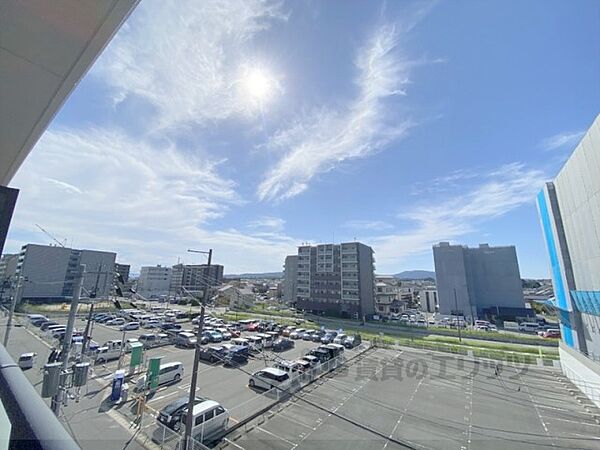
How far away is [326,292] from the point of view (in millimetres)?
39688

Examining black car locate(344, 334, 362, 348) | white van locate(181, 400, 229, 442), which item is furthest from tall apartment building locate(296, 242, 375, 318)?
white van locate(181, 400, 229, 442)

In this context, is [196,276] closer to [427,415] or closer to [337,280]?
[427,415]

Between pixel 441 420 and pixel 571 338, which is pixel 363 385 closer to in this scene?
pixel 441 420

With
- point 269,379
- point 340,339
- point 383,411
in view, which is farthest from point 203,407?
point 340,339

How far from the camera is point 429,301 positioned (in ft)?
160

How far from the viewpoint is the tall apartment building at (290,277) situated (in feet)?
159

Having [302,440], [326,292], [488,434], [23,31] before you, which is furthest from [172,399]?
[326,292]

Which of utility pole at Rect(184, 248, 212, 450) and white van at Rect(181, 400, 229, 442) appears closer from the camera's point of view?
utility pole at Rect(184, 248, 212, 450)

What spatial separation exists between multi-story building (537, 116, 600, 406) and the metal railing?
16.6m

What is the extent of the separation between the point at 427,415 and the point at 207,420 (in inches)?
296

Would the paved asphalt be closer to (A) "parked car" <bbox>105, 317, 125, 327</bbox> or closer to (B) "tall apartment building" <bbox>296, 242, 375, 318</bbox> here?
(A) "parked car" <bbox>105, 317, 125, 327</bbox>

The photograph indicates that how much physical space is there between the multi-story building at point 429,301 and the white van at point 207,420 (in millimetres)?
47529

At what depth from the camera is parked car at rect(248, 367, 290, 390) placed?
37.0ft

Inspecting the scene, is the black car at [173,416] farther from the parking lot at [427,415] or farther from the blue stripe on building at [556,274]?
the blue stripe on building at [556,274]
